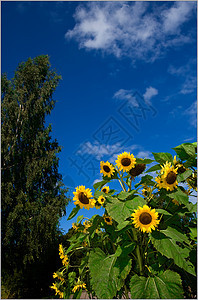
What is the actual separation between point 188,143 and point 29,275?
30.0 ft

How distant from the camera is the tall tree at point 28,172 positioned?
9397 millimetres

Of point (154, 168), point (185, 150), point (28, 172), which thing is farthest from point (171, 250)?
point (28, 172)

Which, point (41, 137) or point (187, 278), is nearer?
point (187, 278)

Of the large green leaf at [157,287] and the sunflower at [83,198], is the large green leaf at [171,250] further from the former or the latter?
the sunflower at [83,198]

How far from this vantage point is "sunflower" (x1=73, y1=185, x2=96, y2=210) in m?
1.66

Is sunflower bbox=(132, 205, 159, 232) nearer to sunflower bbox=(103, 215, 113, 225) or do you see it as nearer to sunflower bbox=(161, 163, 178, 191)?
sunflower bbox=(161, 163, 178, 191)

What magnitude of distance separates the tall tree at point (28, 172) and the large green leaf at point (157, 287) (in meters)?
8.32

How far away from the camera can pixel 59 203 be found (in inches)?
395

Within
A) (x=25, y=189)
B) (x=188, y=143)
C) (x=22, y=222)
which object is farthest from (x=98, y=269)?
(x=25, y=189)

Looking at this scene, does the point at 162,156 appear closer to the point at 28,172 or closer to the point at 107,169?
the point at 107,169

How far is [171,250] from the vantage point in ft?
4.48

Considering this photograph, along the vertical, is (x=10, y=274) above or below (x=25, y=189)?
below

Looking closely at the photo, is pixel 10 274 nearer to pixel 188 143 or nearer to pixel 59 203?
pixel 59 203

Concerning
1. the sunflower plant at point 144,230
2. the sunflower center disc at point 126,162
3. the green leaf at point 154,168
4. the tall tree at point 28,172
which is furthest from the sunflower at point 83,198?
the tall tree at point 28,172
